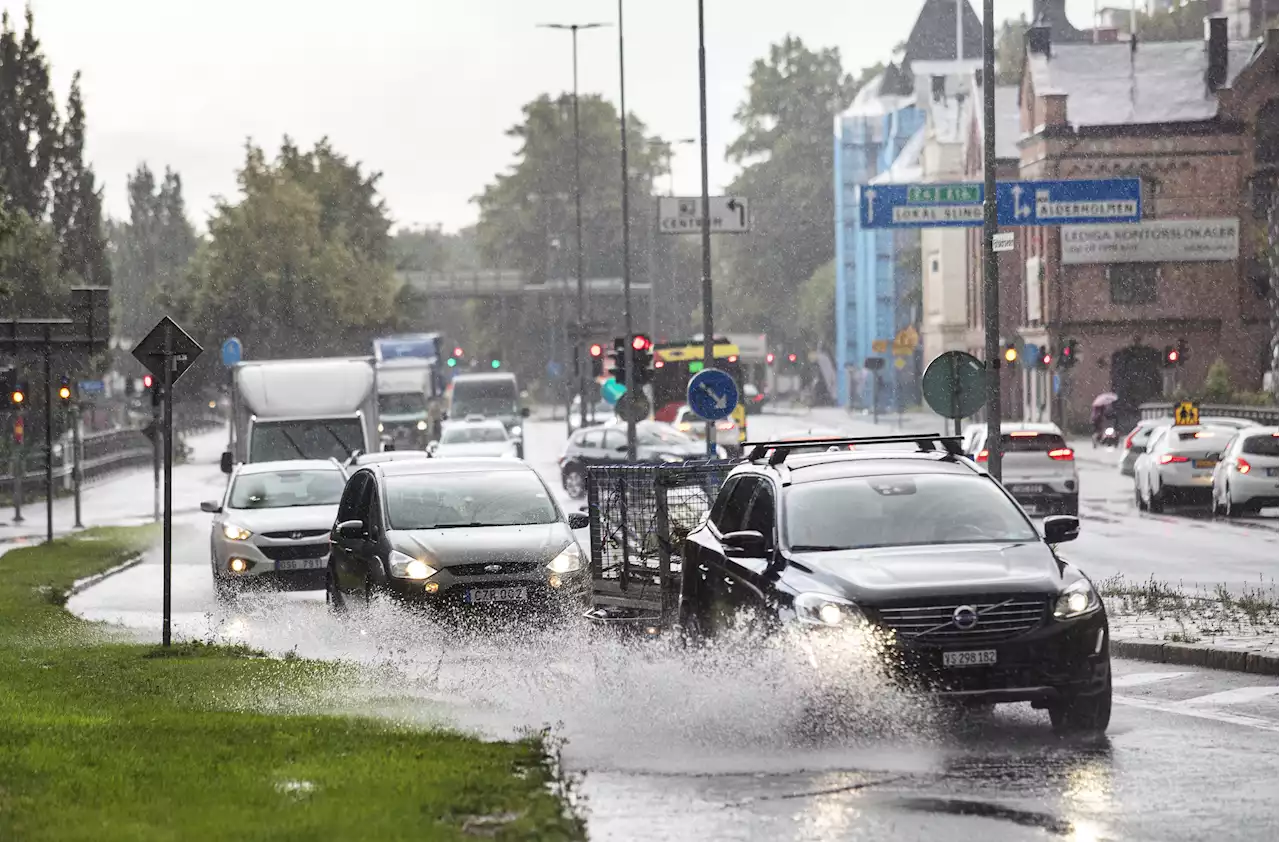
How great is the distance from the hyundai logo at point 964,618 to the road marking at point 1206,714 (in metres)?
1.77

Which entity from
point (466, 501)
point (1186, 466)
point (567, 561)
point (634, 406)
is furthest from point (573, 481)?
point (567, 561)

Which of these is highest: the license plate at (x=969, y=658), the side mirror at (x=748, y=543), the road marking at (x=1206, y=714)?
the side mirror at (x=748, y=543)

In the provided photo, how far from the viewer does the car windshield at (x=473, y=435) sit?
62.0 metres

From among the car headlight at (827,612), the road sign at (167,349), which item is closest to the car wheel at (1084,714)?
the car headlight at (827,612)

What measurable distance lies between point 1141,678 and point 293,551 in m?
11.5

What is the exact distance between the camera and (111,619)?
23734 millimetres

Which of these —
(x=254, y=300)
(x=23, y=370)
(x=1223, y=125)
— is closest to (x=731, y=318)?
(x=254, y=300)

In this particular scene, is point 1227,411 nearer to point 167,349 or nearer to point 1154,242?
point 1154,242

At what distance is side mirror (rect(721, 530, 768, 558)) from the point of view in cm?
1230

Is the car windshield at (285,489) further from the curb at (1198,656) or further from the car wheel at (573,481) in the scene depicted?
the car wheel at (573,481)

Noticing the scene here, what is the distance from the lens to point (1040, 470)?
36969 mm

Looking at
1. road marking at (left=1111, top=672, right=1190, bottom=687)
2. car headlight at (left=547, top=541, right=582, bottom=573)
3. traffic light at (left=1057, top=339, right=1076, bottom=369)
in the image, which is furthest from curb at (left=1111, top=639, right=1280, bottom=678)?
traffic light at (left=1057, top=339, right=1076, bottom=369)

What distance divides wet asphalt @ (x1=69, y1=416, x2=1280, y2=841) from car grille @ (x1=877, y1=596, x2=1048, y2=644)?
1.02 ft

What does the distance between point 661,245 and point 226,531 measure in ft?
393
